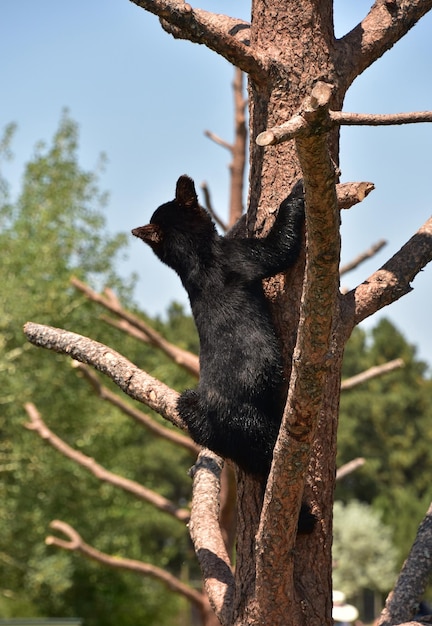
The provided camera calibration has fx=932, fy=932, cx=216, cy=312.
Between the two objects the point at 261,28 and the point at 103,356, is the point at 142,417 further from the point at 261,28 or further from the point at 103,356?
the point at 261,28

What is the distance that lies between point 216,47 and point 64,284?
1298 cm

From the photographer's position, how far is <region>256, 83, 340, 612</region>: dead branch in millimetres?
1974

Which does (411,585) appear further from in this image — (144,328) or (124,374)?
(144,328)

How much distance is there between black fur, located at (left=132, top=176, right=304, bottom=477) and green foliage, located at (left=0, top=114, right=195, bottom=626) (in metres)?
10.8

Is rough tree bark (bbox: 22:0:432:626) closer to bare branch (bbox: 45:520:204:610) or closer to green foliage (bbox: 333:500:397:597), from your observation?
bare branch (bbox: 45:520:204:610)

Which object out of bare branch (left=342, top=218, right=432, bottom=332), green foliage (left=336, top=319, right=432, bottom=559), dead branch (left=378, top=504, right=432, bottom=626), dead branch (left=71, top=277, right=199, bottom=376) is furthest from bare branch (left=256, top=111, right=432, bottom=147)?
green foliage (left=336, top=319, right=432, bottom=559)

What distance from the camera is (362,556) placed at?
79.5 ft

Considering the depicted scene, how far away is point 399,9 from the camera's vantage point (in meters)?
3.38

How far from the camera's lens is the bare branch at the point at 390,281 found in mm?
3066

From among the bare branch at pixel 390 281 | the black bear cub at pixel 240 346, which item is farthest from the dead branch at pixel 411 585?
the bare branch at pixel 390 281

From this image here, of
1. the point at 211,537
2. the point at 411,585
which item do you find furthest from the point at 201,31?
the point at 411,585

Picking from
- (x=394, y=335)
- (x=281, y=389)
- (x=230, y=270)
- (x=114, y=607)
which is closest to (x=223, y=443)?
(x=281, y=389)

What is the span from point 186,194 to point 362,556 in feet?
72.6

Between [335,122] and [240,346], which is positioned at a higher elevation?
[240,346]
